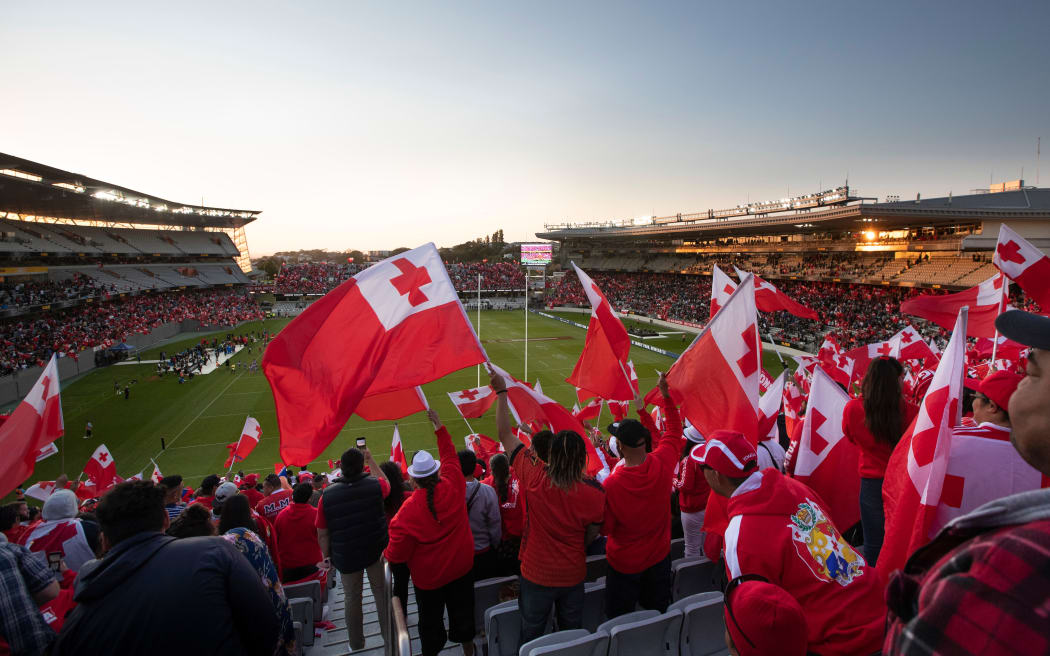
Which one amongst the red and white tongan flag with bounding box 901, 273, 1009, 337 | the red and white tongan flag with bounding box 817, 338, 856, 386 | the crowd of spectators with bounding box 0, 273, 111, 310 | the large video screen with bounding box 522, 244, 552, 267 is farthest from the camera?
the large video screen with bounding box 522, 244, 552, 267

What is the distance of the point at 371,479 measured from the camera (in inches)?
178

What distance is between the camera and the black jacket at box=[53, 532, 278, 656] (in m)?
1.97

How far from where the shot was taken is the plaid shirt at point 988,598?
2.51ft

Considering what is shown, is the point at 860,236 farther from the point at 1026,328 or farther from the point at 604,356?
the point at 1026,328

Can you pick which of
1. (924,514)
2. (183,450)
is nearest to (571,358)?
(183,450)

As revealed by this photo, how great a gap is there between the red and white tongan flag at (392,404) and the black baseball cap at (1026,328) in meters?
4.95

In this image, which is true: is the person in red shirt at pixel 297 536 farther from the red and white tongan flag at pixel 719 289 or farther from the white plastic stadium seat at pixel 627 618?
the red and white tongan flag at pixel 719 289

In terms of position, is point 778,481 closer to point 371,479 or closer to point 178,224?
point 371,479

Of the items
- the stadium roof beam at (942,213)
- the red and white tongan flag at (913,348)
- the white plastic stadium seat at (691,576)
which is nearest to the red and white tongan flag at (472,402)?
the white plastic stadium seat at (691,576)

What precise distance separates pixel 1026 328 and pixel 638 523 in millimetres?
2641

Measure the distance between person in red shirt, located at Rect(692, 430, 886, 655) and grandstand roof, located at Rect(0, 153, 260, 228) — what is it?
136 feet

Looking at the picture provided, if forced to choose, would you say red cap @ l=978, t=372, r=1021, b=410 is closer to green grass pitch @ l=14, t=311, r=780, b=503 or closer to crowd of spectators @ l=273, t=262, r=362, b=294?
green grass pitch @ l=14, t=311, r=780, b=503

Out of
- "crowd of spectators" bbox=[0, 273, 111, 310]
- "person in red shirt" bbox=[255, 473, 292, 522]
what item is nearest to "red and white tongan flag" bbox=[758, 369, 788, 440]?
"person in red shirt" bbox=[255, 473, 292, 522]

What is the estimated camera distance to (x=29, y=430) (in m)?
6.93
